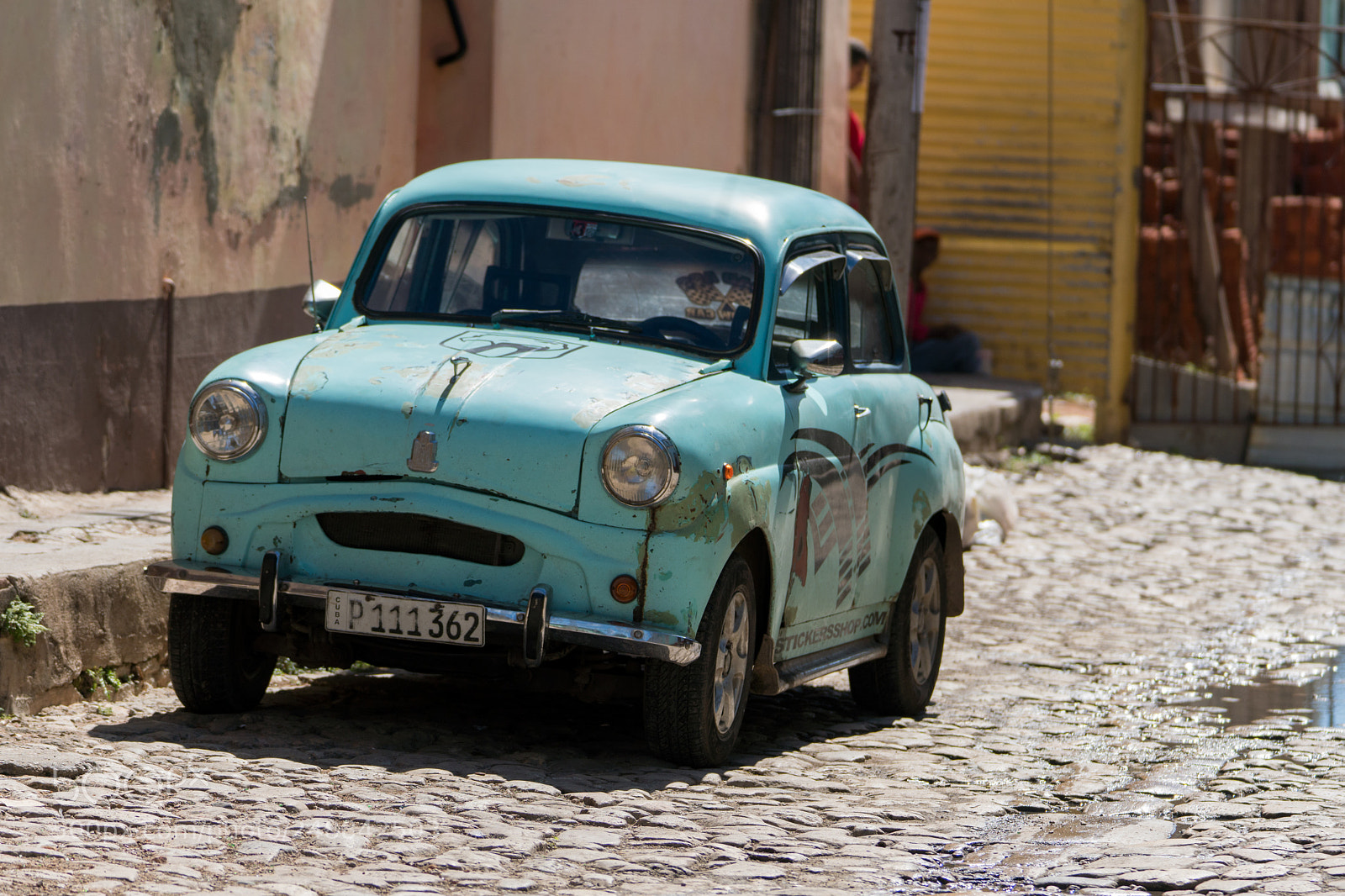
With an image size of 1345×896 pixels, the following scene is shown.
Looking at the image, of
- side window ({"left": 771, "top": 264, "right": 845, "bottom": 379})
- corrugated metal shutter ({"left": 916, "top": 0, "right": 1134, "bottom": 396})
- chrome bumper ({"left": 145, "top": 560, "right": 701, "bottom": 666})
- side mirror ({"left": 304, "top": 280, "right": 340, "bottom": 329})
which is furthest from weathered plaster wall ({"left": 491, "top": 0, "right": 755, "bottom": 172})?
chrome bumper ({"left": 145, "top": 560, "right": 701, "bottom": 666})

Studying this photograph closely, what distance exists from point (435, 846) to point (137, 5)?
5.10m

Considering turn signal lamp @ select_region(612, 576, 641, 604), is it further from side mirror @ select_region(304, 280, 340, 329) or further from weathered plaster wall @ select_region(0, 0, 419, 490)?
weathered plaster wall @ select_region(0, 0, 419, 490)

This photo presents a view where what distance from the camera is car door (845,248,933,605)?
6846 mm

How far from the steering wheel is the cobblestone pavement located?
1.27m

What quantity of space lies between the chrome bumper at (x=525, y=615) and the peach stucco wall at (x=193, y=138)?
2.74 m

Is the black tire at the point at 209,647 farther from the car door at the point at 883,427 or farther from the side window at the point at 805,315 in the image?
the car door at the point at 883,427

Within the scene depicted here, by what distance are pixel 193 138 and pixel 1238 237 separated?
13.5 meters

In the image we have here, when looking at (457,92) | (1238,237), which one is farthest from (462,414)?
(1238,237)

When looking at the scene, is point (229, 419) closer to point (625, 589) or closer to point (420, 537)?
point (420, 537)

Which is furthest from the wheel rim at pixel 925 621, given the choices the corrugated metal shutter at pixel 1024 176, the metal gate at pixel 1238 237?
the corrugated metal shutter at pixel 1024 176

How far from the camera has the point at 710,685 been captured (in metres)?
5.66

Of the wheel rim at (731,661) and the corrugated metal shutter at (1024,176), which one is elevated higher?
the corrugated metal shutter at (1024,176)

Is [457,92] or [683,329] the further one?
[457,92]

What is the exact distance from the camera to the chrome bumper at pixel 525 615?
5.38 meters
